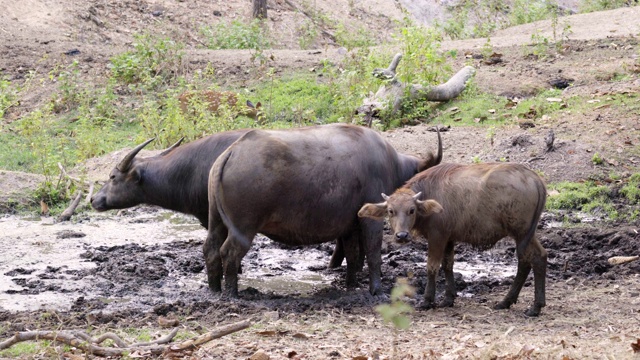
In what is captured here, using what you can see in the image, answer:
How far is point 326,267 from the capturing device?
9.61 m

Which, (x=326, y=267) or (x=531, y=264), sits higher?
(x=531, y=264)

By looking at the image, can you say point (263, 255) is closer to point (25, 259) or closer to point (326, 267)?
point (326, 267)

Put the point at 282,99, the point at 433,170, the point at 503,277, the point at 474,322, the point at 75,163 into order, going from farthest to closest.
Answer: the point at 282,99 → the point at 75,163 → the point at 503,277 → the point at 433,170 → the point at 474,322

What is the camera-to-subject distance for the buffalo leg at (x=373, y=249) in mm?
8391

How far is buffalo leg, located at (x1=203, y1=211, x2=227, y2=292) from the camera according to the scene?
834 centimetres

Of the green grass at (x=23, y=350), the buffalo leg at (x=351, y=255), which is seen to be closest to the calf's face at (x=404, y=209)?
the buffalo leg at (x=351, y=255)

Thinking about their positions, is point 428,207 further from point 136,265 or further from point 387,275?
point 136,265

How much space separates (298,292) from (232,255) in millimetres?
949

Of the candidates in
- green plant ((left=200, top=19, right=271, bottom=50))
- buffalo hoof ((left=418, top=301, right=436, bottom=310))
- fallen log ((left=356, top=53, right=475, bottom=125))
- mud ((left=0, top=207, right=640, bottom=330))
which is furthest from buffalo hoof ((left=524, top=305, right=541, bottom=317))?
green plant ((left=200, top=19, right=271, bottom=50))

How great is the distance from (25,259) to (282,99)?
7363mm

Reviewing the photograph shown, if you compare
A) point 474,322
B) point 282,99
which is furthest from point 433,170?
point 282,99

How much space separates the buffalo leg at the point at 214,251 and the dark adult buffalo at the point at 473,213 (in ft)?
4.25

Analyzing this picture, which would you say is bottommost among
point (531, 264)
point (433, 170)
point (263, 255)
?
point (263, 255)

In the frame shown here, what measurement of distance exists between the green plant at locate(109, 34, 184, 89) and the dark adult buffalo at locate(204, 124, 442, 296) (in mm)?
9942
